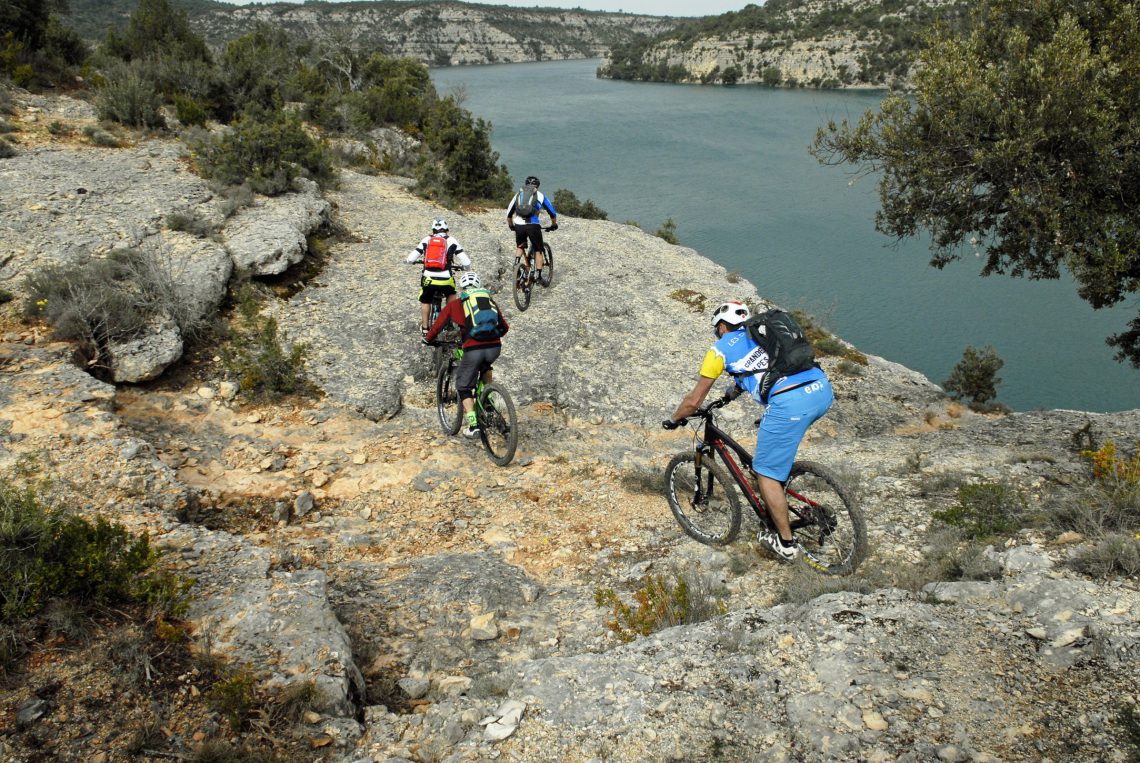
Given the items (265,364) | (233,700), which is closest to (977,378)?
(265,364)

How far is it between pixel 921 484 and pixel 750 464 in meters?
2.33

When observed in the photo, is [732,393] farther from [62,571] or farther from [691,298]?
[691,298]

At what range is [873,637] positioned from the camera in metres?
3.83

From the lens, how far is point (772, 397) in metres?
4.79

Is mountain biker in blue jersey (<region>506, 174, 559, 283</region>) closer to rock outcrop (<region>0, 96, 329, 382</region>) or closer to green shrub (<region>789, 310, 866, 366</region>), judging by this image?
rock outcrop (<region>0, 96, 329, 382</region>)

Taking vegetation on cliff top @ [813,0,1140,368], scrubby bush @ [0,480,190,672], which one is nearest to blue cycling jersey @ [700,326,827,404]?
scrubby bush @ [0,480,190,672]

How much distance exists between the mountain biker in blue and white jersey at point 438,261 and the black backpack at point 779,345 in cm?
489

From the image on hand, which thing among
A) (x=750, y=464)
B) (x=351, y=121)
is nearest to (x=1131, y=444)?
(x=750, y=464)

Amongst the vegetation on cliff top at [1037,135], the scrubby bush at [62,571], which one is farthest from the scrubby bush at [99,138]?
the vegetation on cliff top at [1037,135]

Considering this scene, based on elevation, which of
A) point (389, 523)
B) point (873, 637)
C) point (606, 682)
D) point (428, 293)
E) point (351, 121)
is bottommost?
point (389, 523)

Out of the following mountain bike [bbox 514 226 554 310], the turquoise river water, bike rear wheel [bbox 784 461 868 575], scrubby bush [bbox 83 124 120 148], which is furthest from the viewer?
the turquoise river water

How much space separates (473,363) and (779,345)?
3.57 m

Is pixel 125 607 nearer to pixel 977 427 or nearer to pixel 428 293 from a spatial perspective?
pixel 428 293

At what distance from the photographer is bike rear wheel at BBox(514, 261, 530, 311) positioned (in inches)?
478
